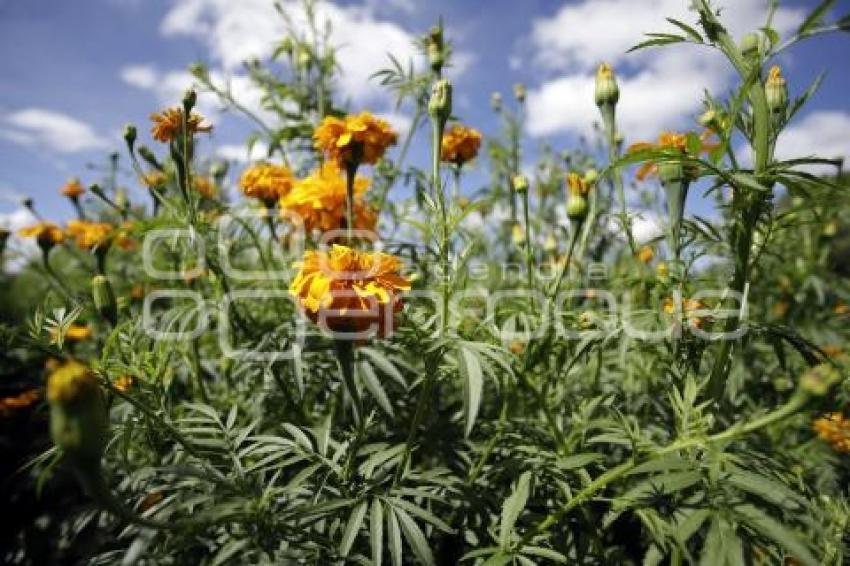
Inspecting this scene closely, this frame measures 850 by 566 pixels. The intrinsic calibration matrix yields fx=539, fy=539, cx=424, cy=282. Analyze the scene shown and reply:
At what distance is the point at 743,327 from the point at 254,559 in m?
1.07

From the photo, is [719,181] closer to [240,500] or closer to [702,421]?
[702,421]

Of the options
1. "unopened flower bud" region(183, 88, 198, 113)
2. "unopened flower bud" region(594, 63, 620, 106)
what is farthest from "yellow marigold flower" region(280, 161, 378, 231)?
"unopened flower bud" region(594, 63, 620, 106)

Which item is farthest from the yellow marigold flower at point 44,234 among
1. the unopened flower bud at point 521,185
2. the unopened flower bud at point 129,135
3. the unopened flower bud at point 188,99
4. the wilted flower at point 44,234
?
the unopened flower bud at point 521,185

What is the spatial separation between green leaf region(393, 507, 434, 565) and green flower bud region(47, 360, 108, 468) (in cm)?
49

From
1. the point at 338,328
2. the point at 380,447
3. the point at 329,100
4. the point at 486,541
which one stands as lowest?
the point at 486,541

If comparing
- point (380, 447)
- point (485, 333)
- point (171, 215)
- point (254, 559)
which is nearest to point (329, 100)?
point (171, 215)

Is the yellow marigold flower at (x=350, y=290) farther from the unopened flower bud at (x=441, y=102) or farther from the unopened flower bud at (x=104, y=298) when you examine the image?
the unopened flower bud at (x=104, y=298)

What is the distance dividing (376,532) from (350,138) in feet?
3.47

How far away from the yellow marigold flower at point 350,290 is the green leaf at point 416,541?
0.32 meters

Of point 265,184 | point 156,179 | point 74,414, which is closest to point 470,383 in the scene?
point 74,414

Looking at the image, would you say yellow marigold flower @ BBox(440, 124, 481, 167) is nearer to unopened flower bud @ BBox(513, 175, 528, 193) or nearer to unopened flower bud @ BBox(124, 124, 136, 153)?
unopened flower bud @ BBox(513, 175, 528, 193)

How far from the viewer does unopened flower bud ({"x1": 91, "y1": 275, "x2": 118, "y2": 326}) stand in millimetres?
1263

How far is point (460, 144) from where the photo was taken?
1.93 m

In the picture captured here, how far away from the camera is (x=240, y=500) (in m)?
0.84
